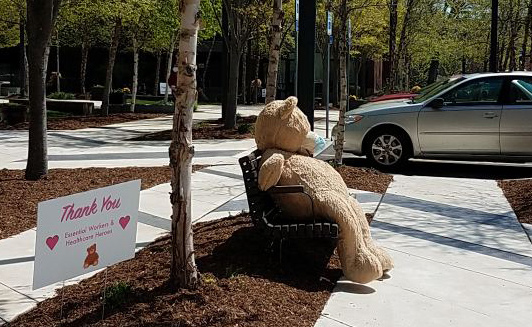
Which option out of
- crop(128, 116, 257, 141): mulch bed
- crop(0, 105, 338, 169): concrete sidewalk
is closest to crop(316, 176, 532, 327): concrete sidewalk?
crop(0, 105, 338, 169): concrete sidewalk

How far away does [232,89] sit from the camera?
17.0m

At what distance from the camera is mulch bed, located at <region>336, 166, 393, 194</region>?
29.3 ft

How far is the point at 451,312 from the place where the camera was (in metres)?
4.49

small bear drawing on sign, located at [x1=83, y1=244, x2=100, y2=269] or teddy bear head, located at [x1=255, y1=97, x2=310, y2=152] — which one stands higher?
teddy bear head, located at [x1=255, y1=97, x2=310, y2=152]

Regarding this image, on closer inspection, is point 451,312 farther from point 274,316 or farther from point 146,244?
point 146,244

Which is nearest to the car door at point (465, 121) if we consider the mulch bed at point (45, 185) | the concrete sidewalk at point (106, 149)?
the concrete sidewalk at point (106, 149)

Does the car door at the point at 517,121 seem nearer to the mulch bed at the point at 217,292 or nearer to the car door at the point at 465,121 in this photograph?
the car door at the point at 465,121

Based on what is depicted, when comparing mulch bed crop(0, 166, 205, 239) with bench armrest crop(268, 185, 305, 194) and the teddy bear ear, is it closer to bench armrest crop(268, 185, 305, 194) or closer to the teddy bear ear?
bench armrest crop(268, 185, 305, 194)

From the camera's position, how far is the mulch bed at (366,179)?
893cm

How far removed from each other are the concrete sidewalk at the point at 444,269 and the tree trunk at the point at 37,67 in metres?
4.68

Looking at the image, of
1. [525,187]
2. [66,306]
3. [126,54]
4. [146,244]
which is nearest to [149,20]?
[525,187]

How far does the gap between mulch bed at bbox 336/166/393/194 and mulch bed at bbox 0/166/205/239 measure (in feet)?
8.41

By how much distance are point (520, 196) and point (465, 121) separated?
7.27 ft

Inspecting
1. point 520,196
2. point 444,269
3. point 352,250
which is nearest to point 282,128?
point 352,250
